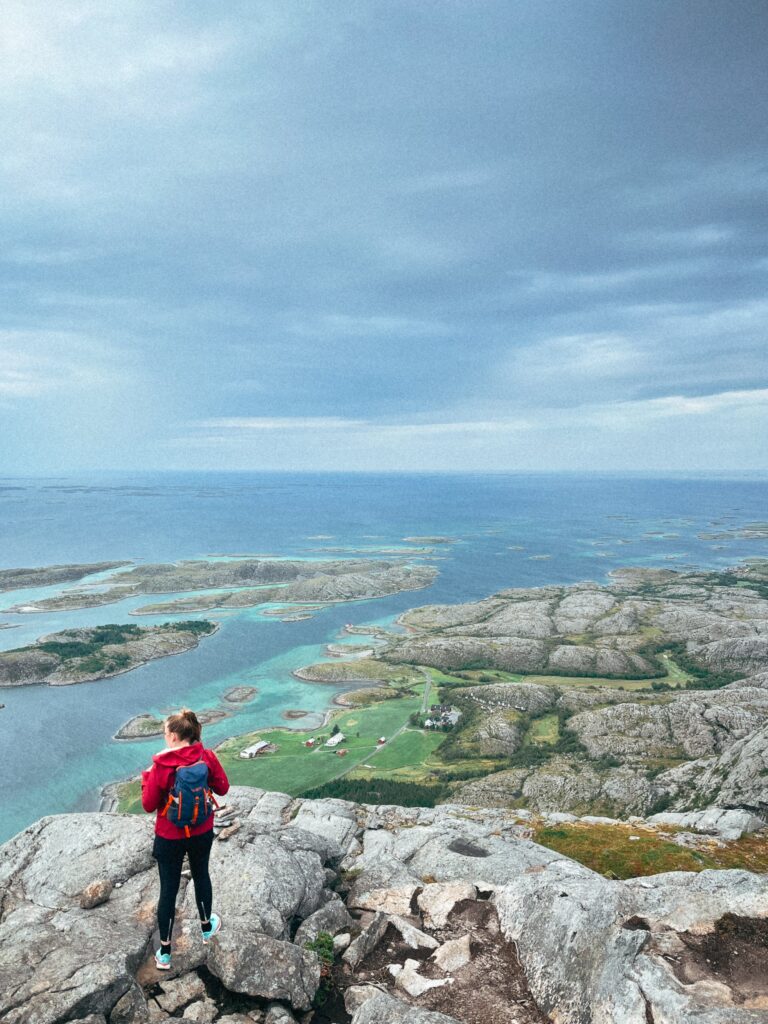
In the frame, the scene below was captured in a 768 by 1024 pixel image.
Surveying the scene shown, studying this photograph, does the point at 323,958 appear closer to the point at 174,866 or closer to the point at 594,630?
the point at 174,866

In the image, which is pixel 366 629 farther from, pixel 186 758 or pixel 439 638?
pixel 186 758

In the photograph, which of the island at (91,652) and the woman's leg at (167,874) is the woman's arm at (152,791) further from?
the island at (91,652)

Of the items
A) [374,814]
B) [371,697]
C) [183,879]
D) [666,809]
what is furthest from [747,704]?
[183,879]

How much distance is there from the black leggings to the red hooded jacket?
0.79 feet

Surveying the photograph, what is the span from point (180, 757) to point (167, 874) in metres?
2.85

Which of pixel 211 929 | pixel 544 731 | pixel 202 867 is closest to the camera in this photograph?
Result: pixel 202 867

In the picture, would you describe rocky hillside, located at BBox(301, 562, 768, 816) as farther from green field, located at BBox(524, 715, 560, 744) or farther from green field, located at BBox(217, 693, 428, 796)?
green field, located at BBox(217, 693, 428, 796)

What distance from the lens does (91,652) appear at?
130 m

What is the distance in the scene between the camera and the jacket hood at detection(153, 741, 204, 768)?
1138 cm

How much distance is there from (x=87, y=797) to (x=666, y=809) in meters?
73.8

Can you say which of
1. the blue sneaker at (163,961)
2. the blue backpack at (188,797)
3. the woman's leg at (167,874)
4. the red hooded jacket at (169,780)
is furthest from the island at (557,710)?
the blue backpack at (188,797)

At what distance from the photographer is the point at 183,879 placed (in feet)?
56.1

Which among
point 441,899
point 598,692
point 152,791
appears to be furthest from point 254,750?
point 152,791

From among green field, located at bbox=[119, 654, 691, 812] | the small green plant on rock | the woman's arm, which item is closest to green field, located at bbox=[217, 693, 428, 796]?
green field, located at bbox=[119, 654, 691, 812]
